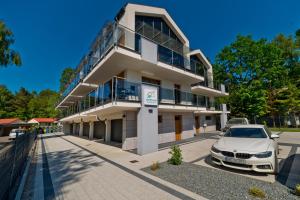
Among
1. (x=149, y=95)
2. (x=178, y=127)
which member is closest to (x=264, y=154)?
(x=149, y=95)

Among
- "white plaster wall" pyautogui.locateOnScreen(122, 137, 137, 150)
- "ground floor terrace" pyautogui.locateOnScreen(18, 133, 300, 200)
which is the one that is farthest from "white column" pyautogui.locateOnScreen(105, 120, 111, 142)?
"ground floor terrace" pyautogui.locateOnScreen(18, 133, 300, 200)

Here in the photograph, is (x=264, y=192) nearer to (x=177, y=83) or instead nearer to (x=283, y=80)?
(x=177, y=83)

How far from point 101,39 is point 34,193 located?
32.7 ft

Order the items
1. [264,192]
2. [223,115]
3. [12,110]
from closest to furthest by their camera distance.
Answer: [264,192], [223,115], [12,110]

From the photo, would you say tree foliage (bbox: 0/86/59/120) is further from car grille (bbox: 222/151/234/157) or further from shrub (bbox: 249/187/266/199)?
shrub (bbox: 249/187/266/199)

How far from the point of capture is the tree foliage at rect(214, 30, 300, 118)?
24031 mm

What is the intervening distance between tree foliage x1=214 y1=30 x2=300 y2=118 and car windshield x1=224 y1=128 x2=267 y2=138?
1950 centimetres

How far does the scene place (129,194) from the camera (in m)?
4.05

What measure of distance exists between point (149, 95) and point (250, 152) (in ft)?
19.9

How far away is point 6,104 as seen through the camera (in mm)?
46281

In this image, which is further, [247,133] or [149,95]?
[149,95]

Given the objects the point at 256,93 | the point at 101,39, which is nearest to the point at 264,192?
the point at 101,39

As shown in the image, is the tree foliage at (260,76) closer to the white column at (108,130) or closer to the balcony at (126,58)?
the balcony at (126,58)

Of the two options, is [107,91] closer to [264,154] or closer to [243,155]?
[243,155]
